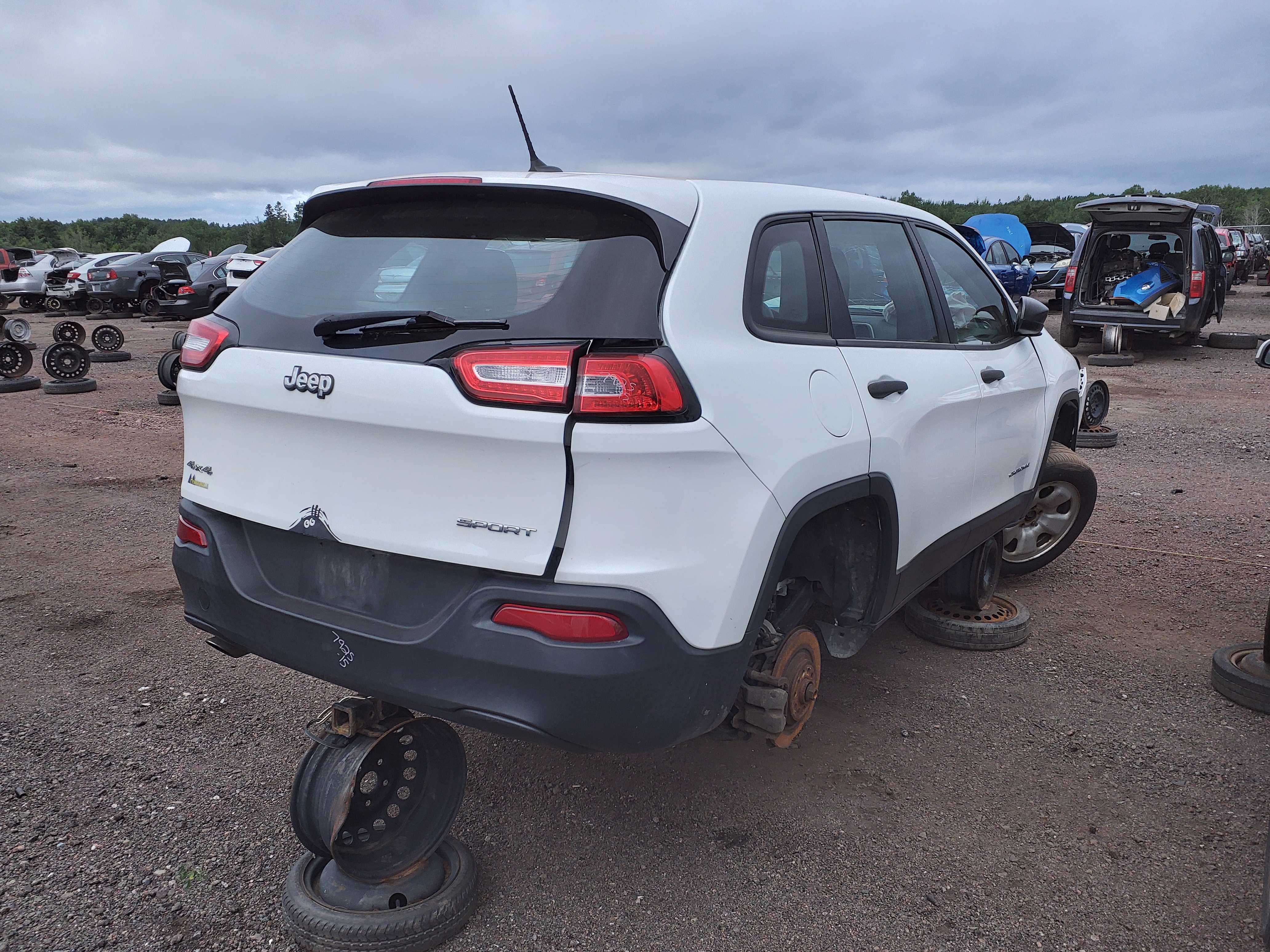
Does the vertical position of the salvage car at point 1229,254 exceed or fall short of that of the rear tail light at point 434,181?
it exceeds it

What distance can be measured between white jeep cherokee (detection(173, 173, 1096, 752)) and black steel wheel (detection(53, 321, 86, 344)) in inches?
Result: 500

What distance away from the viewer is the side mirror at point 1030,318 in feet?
13.0

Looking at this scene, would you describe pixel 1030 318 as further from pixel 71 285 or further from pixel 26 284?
pixel 26 284

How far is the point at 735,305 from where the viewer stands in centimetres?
240

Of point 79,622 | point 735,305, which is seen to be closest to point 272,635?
point 735,305

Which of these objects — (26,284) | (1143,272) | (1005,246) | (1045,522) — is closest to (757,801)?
(1045,522)

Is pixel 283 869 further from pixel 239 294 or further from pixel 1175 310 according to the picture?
pixel 1175 310

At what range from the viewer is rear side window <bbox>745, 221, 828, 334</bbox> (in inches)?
100

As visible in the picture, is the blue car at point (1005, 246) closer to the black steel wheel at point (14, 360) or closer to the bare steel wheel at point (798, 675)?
the black steel wheel at point (14, 360)

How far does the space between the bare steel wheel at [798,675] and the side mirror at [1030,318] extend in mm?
1900

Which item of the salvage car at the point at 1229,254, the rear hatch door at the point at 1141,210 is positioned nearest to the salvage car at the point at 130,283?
the rear hatch door at the point at 1141,210

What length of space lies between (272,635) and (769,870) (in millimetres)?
1539

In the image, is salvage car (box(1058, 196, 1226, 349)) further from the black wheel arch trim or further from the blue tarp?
the black wheel arch trim

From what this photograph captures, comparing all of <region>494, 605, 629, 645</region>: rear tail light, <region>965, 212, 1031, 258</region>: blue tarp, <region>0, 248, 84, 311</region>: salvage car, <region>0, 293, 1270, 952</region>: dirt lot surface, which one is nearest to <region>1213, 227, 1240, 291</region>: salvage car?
<region>965, 212, 1031, 258</region>: blue tarp
